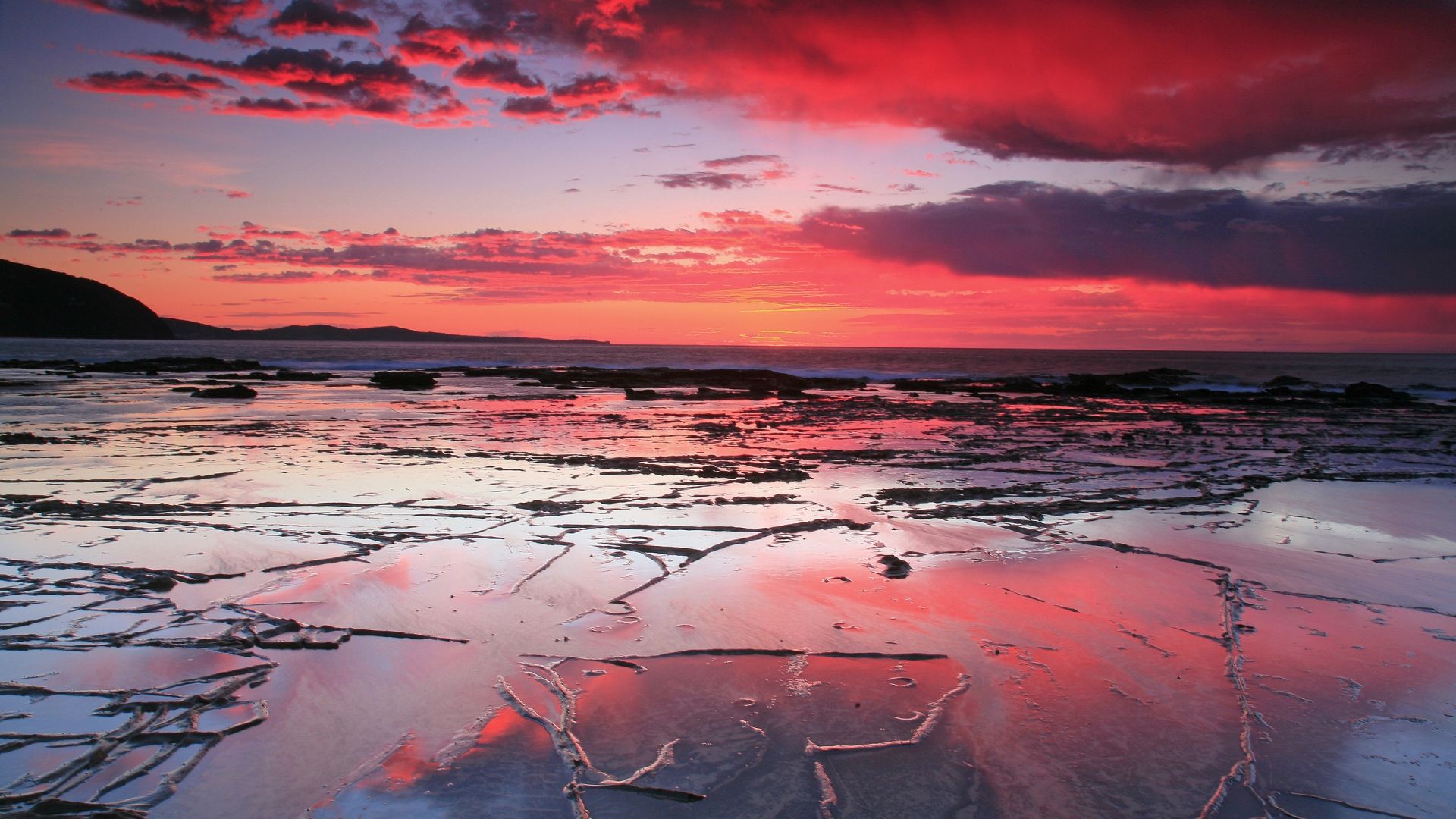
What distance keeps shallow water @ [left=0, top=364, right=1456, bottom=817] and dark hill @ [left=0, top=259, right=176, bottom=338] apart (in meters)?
179

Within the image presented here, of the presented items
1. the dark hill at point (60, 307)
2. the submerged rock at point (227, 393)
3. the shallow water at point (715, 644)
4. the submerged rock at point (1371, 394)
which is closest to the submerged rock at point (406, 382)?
the submerged rock at point (227, 393)

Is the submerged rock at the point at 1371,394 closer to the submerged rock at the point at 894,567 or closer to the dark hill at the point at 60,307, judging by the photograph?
the submerged rock at the point at 894,567

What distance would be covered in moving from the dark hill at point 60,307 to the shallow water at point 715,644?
7051 inches

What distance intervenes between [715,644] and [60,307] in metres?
193

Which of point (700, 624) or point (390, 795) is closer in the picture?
point (390, 795)

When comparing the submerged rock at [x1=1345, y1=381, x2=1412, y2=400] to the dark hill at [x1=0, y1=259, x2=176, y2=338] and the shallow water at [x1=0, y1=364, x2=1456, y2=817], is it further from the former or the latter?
the dark hill at [x1=0, y1=259, x2=176, y2=338]

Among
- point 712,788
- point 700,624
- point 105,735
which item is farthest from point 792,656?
point 105,735

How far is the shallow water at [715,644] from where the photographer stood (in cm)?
302

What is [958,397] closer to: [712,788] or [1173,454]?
[1173,454]

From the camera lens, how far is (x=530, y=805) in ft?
9.32

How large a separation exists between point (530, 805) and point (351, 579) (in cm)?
345

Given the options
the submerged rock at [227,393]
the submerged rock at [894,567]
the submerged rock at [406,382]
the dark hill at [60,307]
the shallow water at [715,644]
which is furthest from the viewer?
the dark hill at [60,307]

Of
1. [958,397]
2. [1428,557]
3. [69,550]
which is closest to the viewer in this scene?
[69,550]

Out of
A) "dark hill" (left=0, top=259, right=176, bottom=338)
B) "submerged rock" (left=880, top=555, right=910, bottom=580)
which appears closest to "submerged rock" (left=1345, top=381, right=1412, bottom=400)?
"submerged rock" (left=880, top=555, right=910, bottom=580)
